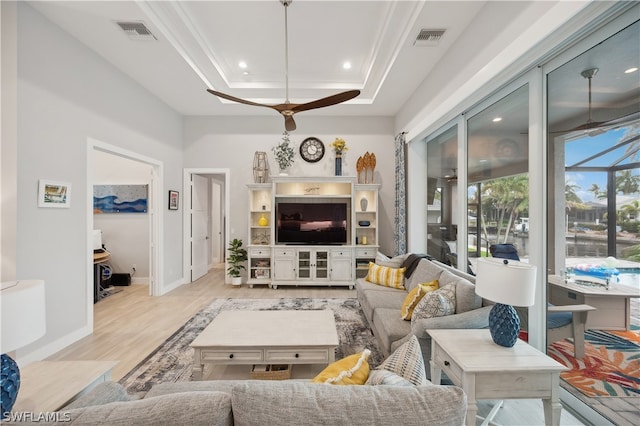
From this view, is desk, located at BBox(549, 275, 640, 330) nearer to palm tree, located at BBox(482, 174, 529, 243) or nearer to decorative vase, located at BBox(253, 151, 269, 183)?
palm tree, located at BBox(482, 174, 529, 243)

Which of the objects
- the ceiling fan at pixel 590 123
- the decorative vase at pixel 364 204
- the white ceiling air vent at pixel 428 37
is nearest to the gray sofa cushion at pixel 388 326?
the ceiling fan at pixel 590 123

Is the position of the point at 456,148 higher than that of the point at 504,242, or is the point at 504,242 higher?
the point at 456,148

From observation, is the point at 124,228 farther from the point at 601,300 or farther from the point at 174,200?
the point at 601,300

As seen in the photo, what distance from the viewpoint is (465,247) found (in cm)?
327

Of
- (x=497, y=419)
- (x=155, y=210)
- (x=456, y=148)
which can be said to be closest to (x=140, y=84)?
(x=155, y=210)

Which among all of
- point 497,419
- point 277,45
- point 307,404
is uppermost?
point 277,45

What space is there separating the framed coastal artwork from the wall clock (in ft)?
10.1

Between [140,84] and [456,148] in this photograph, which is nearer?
[456,148]

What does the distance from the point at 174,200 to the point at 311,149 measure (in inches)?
109

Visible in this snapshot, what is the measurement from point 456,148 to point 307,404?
3495 millimetres

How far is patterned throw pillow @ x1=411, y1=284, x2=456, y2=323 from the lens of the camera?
224 centimetres

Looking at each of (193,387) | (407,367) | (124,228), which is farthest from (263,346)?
(124,228)

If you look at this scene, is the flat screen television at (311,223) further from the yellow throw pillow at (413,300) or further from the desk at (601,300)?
the desk at (601,300)

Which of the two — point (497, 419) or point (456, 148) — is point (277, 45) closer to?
point (456, 148)
